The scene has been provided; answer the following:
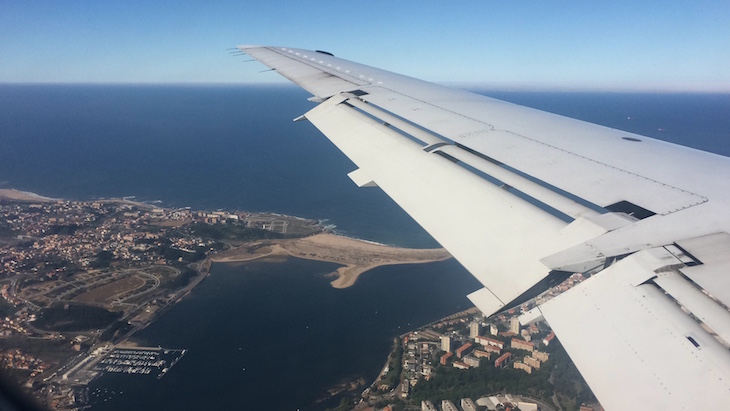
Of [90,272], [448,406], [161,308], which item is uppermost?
[448,406]

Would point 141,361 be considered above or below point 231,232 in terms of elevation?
below

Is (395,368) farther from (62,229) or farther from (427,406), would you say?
(62,229)

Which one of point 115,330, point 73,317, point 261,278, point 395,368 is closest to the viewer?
point 395,368

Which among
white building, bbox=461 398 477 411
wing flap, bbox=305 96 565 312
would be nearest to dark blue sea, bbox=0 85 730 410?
white building, bbox=461 398 477 411

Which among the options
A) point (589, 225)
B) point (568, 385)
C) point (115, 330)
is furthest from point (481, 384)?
point (115, 330)

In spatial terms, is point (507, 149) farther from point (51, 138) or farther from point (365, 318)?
point (51, 138)

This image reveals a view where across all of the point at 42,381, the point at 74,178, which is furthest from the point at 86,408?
the point at 74,178
